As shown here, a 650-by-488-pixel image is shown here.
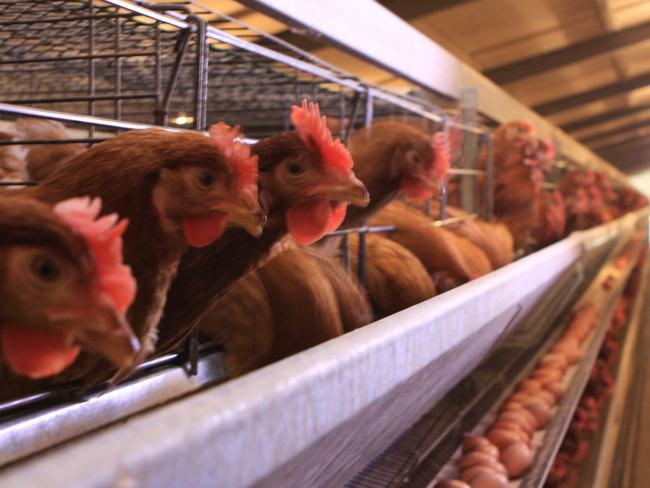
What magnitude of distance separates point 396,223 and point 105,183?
1.02 metres

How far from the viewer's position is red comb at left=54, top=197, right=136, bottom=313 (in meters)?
0.45

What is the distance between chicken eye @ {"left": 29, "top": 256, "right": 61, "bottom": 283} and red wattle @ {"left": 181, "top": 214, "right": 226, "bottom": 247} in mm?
244

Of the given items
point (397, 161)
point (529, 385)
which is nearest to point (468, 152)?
point (529, 385)

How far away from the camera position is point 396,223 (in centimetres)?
161

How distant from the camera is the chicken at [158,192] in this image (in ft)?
2.19

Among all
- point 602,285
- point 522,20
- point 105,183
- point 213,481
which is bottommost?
point 602,285

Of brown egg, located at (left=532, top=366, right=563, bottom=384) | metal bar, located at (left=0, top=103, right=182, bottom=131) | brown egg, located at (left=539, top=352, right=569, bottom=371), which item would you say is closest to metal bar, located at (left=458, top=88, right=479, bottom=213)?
brown egg, located at (left=539, top=352, right=569, bottom=371)

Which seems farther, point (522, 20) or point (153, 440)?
point (522, 20)

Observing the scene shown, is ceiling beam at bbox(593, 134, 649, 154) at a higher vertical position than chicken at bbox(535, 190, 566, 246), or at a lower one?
higher

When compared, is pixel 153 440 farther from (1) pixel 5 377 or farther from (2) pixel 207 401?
(1) pixel 5 377

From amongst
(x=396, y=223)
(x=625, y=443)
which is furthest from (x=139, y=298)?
(x=625, y=443)

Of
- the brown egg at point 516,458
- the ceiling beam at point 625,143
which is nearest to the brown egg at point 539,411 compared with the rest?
the brown egg at point 516,458

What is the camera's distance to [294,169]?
2.77 ft

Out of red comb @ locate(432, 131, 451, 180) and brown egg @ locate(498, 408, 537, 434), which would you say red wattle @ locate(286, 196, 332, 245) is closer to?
red comb @ locate(432, 131, 451, 180)
